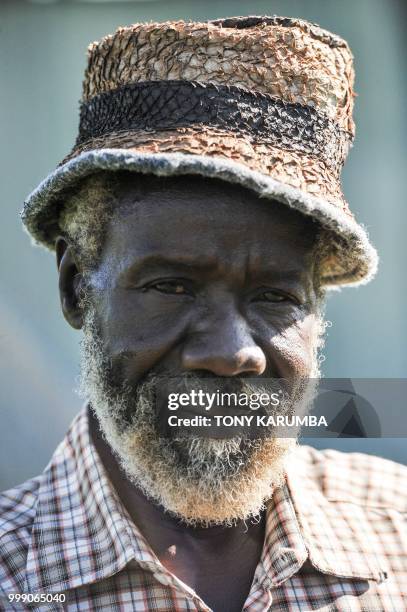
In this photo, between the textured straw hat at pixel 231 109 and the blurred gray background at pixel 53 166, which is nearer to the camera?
the textured straw hat at pixel 231 109

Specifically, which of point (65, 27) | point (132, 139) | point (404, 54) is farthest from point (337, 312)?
point (132, 139)

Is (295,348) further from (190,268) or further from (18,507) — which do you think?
(18,507)

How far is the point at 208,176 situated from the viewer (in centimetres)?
164

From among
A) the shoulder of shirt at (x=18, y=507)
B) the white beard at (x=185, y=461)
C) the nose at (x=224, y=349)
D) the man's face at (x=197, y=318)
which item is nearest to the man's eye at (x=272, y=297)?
the man's face at (x=197, y=318)

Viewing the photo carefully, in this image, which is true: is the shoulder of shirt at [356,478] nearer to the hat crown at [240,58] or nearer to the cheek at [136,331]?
the cheek at [136,331]

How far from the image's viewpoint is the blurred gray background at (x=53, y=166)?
3250 millimetres

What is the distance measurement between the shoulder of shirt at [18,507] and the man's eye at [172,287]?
0.62 metres

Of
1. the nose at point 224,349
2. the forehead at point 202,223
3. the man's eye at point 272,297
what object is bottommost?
the nose at point 224,349

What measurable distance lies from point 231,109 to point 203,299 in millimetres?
433

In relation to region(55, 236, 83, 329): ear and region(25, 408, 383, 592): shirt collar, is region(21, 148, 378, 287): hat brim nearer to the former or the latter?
region(55, 236, 83, 329): ear

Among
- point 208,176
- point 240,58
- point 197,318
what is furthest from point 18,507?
point 240,58

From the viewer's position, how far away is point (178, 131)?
1.71m

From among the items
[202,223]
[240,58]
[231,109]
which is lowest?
[202,223]

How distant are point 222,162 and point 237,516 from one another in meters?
0.82
